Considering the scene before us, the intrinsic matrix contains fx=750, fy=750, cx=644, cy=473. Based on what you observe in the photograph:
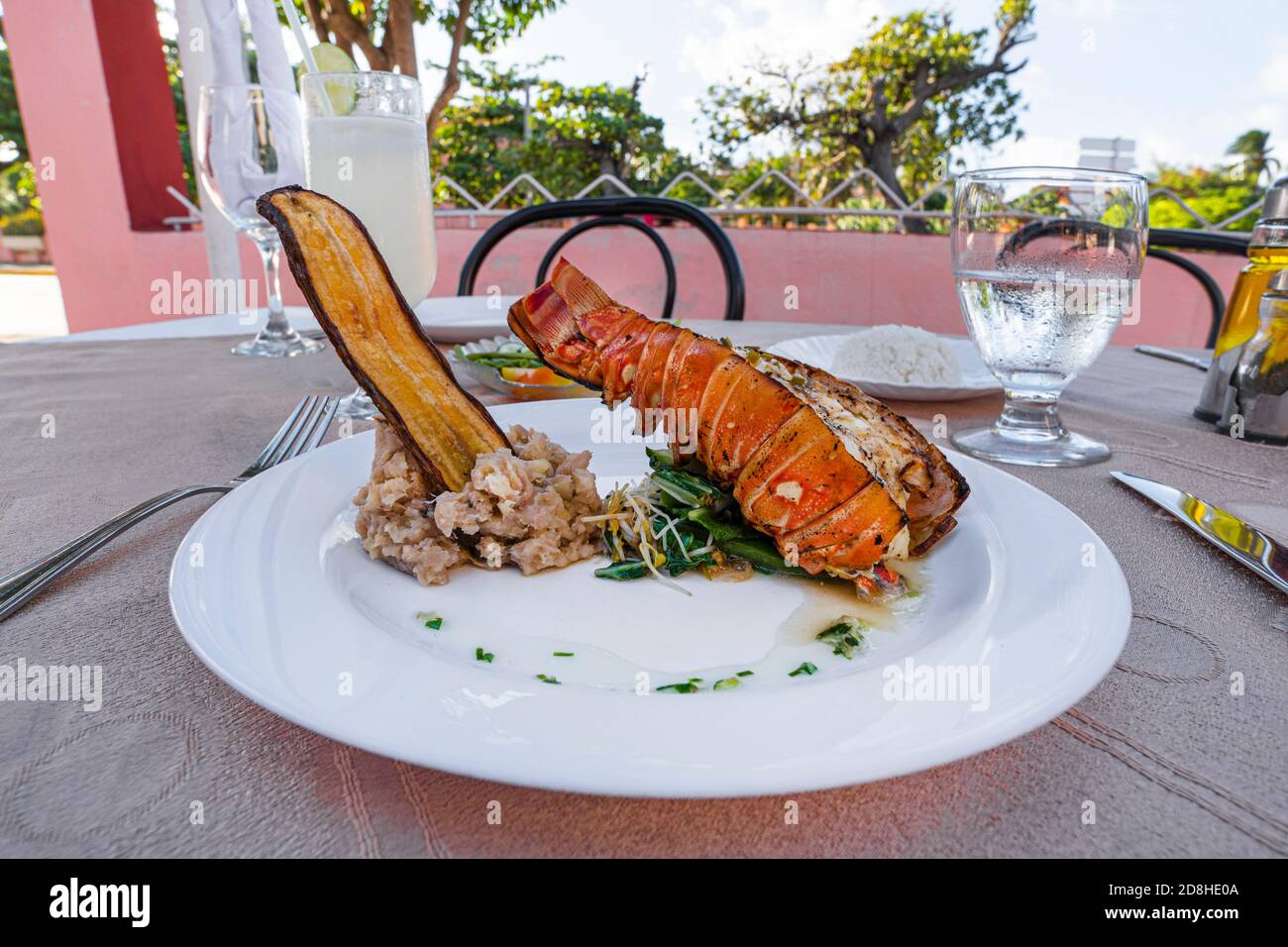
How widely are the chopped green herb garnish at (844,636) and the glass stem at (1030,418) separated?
77 centimetres

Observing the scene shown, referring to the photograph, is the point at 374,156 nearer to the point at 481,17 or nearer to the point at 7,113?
the point at 481,17

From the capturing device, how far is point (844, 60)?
8914 millimetres

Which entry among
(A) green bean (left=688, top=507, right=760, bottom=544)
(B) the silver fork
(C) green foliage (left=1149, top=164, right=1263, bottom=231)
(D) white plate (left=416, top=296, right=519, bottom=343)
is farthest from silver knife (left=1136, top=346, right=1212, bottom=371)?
(C) green foliage (left=1149, top=164, right=1263, bottom=231)

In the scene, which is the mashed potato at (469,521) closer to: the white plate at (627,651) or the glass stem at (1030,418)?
the white plate at (627,651)

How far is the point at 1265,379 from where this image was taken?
1403 mm

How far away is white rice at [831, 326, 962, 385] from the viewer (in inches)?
63.6

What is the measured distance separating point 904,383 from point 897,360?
0.11 metres

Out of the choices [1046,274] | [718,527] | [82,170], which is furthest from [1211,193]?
[82,170]

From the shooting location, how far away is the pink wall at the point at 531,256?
185 inches

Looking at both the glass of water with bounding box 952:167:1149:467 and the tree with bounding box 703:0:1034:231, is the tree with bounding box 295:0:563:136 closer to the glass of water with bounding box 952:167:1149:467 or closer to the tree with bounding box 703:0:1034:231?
the tree with bounding box 703:0:1034:231

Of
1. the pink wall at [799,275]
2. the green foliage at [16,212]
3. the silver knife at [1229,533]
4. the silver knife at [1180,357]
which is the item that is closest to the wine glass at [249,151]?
the silver knife at [1229,533]

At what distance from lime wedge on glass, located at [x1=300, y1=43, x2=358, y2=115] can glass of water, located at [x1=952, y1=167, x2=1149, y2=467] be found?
1264 millimetres

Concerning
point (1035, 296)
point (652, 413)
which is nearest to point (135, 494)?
point (652, 413)

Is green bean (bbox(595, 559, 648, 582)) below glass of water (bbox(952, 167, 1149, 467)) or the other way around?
below
